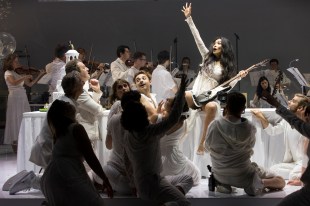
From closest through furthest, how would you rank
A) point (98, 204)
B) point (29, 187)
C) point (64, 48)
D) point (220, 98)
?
point (98, 204), point (29, 187), point (220, 98), point (64, 48)

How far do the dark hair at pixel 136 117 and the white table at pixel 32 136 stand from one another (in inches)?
60.4

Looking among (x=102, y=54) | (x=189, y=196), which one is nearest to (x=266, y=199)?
(x=189, y=196)

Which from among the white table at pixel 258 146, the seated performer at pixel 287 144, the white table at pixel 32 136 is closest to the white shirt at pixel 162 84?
the white table at pixel 258 146

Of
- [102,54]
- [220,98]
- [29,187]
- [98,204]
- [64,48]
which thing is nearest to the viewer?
[98,204]

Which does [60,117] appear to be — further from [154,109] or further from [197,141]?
[197,141]

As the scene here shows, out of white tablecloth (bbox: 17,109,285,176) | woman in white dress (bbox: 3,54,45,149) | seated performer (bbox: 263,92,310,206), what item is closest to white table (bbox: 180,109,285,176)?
white tablecloth (bbox: 17,109,285,176)

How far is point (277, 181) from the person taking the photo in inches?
182

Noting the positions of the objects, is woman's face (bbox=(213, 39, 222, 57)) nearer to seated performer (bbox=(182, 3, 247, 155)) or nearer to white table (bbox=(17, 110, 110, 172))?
seated performer (bbox=(182, 3, 247, 155))

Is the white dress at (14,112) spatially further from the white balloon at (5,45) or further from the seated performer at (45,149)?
the seated performer at (45,149)

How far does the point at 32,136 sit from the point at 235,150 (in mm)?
2117

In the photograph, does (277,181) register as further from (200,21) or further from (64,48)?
(200,21)

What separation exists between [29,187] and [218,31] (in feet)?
18.1

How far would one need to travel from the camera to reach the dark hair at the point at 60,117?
12.4ft

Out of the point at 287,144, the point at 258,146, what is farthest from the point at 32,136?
the point at 287,144
